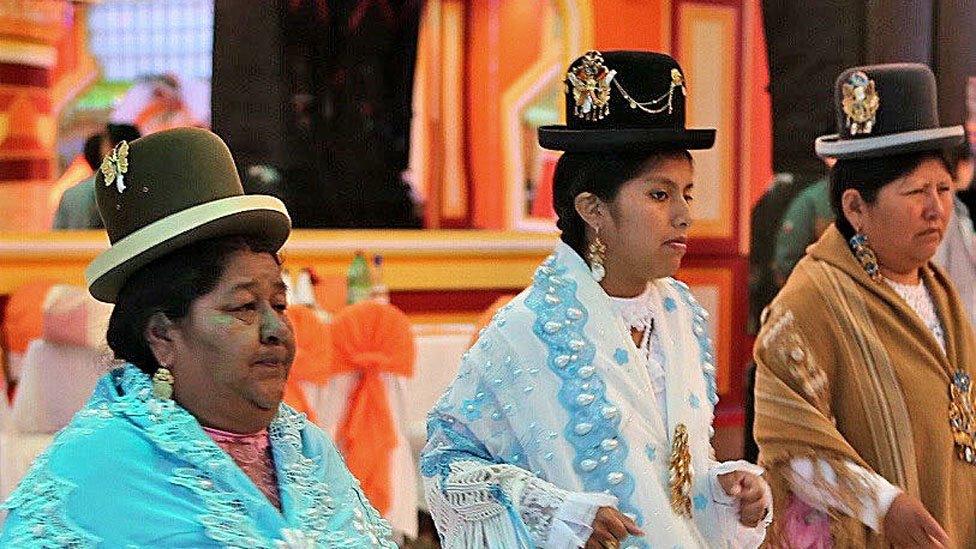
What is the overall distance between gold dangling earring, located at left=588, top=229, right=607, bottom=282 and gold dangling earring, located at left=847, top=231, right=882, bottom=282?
87 centimetres

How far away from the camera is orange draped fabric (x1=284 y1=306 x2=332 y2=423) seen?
4.98m

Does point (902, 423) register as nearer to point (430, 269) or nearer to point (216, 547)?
point (216, 547)

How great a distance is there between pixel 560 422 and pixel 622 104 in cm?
57

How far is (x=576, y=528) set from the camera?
8.02 ft

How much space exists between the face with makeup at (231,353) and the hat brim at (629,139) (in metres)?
0.80

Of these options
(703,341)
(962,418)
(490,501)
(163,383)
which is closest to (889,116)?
(962,418)

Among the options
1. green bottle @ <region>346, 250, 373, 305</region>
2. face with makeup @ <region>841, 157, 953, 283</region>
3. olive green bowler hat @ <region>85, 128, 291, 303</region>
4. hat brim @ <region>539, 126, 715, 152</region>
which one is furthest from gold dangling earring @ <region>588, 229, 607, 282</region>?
green bottle @ <region>346, 250, 373, 305</region>

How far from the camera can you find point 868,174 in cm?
332

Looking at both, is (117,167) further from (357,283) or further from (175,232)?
(357,283)

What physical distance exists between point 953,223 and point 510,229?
401 centimetres

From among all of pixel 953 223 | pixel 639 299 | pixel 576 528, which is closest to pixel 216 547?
pixel 576 528

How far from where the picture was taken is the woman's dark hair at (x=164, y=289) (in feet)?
6.72

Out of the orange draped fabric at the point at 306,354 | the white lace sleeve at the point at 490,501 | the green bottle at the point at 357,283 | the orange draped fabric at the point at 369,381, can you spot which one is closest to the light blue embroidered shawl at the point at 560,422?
the white lace sleeve at the point at 490,501

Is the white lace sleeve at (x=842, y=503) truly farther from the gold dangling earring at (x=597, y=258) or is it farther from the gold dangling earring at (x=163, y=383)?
the gold dangling earring at (x=163, y=383)
